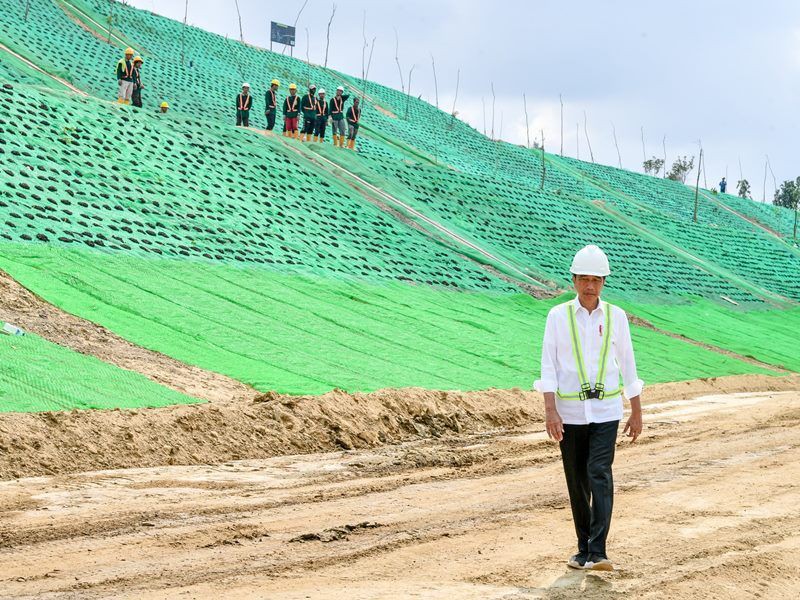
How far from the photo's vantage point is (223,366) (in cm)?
1359

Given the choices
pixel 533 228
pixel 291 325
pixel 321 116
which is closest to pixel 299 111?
pixel 321 116

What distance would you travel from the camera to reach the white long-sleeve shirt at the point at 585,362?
20.8ft

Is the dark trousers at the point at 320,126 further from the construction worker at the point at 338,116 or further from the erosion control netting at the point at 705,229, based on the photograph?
the erosion control netting at the point at 705,229

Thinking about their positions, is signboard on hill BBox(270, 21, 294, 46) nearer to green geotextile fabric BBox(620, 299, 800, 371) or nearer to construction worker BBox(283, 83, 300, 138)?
construction worker BBox(283, 83, 300, 138)

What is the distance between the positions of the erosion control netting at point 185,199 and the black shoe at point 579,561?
12.5m

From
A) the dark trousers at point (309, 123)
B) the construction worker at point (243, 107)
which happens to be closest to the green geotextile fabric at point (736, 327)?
the dark trousers at point (309, 123)

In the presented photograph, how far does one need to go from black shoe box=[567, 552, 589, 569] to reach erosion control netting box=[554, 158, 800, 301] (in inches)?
1214

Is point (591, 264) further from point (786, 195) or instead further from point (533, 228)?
point (786, 195)

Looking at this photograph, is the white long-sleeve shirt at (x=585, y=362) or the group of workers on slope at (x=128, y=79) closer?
the white long-sleeve shirt at (x=585, y=362)

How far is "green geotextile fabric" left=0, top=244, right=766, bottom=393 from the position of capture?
14195 mm

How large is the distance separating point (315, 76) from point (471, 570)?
4452 cm

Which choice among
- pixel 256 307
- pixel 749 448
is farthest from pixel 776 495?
pixel 256 307

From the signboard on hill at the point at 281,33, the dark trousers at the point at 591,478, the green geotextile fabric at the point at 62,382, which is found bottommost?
the green geotextile fabric at the point at 62,382

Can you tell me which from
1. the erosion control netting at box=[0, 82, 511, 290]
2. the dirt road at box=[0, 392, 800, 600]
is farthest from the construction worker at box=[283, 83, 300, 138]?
the dirt road at box=[0, 392, 800, 600]
